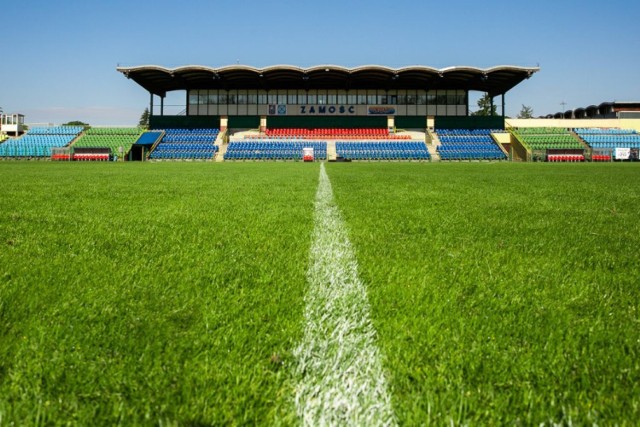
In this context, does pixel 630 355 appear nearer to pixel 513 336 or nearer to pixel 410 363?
pixel 513 336

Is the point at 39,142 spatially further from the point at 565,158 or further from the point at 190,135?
the point at 565,158

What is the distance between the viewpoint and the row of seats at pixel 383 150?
35438 mm

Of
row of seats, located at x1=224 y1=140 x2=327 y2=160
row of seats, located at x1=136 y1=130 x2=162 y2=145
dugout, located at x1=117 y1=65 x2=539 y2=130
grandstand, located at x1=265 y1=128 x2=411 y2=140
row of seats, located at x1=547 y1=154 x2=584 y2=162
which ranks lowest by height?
row of seats, located at x1=547 y1=154 x2=584 y2=162

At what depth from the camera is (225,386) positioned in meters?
1.12

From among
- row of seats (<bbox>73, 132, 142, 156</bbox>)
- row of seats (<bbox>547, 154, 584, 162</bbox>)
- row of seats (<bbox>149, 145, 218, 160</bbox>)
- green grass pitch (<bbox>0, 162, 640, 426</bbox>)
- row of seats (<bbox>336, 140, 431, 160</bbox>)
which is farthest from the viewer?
row of seats (<bbox>73, 132, 142, 156</bbox>)

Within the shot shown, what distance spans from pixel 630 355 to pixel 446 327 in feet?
1.77

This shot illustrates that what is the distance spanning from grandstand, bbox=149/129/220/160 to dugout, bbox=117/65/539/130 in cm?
170

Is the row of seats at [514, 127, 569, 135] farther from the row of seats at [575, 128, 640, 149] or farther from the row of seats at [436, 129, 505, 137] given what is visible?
the row of seats at [436, 129, 505, 137]

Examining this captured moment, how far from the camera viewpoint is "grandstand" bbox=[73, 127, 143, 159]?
35.5 meters

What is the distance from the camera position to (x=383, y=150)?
36625mm

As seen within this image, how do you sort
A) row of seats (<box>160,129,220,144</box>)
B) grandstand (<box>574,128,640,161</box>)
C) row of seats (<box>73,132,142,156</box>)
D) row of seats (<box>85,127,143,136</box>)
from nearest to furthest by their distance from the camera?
grandstand (<box>574,128,640,161</box>)
row of seats (<box>73,132,142,156</box>)
row of seats (<box>160,129,220,144</box>)
row of seats (<box>85,127,143,136</box>)

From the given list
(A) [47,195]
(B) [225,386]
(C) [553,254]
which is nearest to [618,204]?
(C) [553,254]

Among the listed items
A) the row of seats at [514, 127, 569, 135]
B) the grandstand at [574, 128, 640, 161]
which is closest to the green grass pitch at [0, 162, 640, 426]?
the grandstand at [574, 128, 640, 161]

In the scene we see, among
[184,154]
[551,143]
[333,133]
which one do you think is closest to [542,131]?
[551,143]
